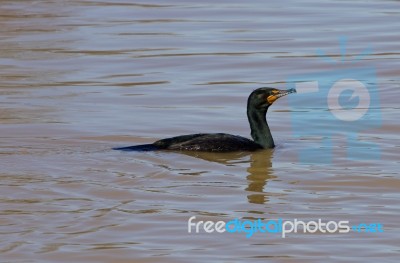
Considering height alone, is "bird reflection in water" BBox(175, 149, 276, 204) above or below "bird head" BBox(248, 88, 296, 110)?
below

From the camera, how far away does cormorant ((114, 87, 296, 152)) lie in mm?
13516

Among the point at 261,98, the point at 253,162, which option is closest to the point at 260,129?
the point at 261,98

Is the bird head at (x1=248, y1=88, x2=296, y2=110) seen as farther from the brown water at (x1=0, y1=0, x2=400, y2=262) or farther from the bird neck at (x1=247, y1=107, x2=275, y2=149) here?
the brown water at (x1=0, y1=0, x2=400, y2=262)

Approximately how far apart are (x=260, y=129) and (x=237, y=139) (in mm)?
371

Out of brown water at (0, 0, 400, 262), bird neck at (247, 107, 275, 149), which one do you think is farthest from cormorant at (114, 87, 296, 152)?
brown water at (0, 0, 400, 262)

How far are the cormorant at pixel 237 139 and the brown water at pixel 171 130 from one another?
0.40 feet

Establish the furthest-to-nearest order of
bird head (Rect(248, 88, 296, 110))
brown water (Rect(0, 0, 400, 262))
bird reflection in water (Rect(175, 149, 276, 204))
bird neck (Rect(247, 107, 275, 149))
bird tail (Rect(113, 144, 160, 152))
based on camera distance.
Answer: bird head (Rect(248, 88, 296, 110)) < bird neck (Rect(247, 107, 275, 149)) < bird tail (Rect(113, 144, 160, 152)) < bird reflection in water (Rect(175, 149, 276, 204)) < brown water (Rect(0, 0, 400, 262))

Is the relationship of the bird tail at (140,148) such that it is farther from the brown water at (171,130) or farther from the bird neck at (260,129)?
the bird neck at (260,129)

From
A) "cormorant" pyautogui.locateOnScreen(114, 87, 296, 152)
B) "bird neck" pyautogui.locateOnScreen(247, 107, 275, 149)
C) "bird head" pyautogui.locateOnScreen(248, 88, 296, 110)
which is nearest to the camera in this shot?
"cormorant" pyautogui.locateOnScreen(114, 87, 296, 152)

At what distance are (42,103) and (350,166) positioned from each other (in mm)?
4812

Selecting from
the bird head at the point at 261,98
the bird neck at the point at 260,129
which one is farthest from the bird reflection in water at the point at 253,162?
the bird head at the point at 261,98

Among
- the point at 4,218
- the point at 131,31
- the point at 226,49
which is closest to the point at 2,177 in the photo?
the point at 4,218

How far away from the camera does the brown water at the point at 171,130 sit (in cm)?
1014

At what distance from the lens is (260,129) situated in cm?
1403
